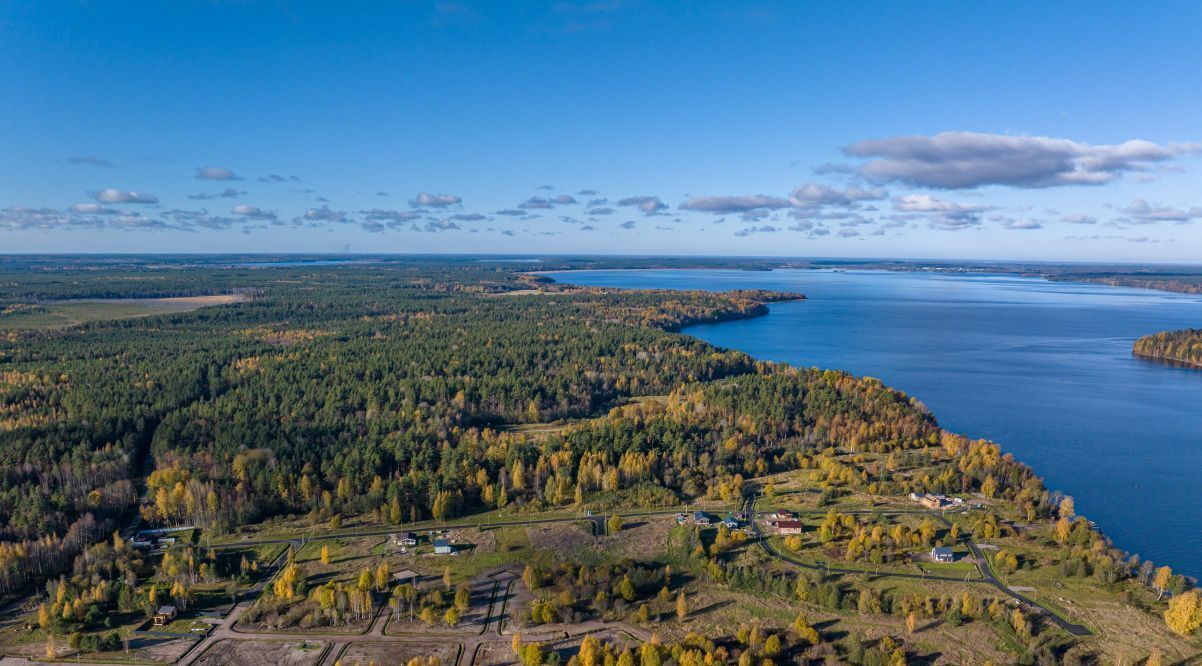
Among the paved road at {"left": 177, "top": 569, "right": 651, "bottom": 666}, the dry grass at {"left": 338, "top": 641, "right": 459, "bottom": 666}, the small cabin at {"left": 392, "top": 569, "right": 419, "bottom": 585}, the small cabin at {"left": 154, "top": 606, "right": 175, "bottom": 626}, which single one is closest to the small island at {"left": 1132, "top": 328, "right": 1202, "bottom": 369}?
the paved road at {"left": 177, "top": 569, "right": 651, "bottom": 666}

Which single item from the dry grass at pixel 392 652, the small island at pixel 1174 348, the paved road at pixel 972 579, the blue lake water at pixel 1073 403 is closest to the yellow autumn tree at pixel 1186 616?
the paved road at pixel 972 579

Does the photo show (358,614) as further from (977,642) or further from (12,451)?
(12,451)

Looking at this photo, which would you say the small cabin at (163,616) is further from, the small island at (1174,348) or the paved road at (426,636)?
the small island at (1174,348)

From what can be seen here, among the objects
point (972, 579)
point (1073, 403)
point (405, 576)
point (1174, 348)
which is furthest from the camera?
point (1174, 348)

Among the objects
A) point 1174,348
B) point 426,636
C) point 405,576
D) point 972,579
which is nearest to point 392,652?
point 426,636

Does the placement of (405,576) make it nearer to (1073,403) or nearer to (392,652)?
(392,652)

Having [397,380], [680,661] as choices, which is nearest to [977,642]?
[680,661]
